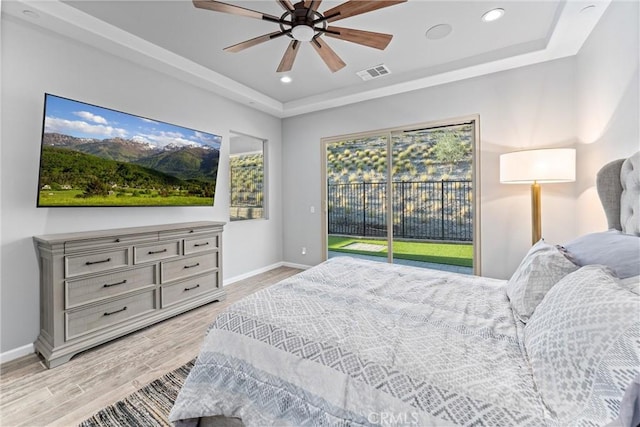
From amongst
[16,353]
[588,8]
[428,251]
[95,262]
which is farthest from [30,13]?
[428,251]

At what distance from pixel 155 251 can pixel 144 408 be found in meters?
1.47

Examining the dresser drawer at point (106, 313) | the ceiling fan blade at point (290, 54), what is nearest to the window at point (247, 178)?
the dresser drawer at point (106, 313)

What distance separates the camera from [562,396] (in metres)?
0.79

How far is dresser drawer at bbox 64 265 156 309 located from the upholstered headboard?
366 centimetres

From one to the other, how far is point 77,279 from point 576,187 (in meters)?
4.85

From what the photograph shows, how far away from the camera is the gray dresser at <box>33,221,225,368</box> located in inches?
84.4

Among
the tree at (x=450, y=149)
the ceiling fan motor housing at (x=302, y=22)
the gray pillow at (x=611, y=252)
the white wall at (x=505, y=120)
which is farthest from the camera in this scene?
the tree at (x=450, y=149)

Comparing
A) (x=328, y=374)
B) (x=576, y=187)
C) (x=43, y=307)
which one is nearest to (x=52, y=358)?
(x=43, y=307)

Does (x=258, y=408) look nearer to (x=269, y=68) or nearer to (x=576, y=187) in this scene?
Result: (x=269, y=68)

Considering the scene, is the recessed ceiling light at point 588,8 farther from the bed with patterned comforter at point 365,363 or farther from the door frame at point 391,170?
the bed with patterned comforter at point 365,363

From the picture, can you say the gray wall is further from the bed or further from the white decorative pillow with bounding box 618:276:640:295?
the white decorative pillow with bounding box 618:276:640:295

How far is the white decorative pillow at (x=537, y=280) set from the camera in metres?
1.34

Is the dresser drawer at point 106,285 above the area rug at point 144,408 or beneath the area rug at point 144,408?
above

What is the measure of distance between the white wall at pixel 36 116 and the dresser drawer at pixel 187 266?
0.61 m
